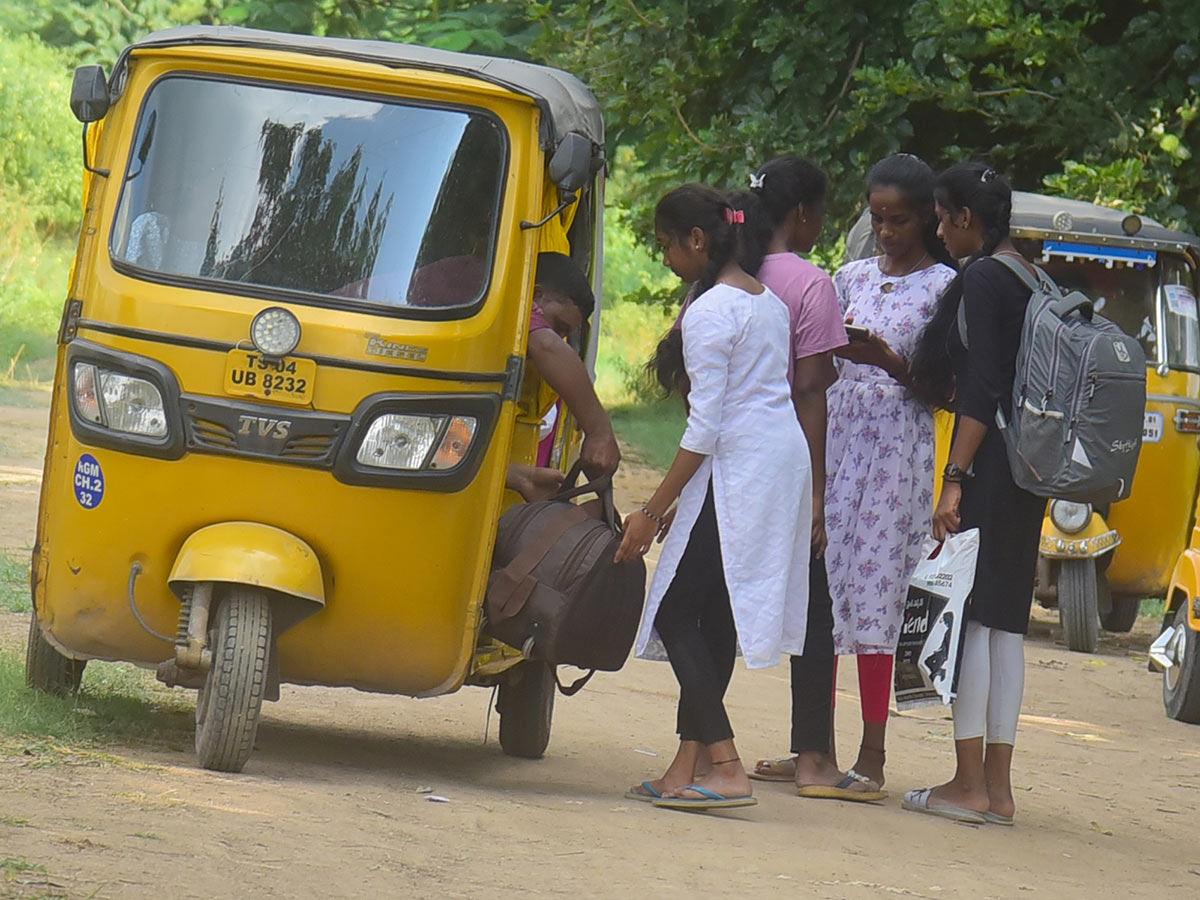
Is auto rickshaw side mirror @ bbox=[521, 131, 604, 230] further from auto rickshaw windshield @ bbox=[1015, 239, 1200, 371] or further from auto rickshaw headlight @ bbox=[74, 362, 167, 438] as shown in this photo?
auto rickshaw windshield @ bbox=[1015, 239, 1200, 371]

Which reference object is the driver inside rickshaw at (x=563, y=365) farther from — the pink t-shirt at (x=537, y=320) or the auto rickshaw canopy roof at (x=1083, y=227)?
the auto rickshaw canopy roof at (x=1083, y=227)

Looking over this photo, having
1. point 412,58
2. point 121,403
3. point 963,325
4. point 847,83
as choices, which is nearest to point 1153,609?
point 847,83

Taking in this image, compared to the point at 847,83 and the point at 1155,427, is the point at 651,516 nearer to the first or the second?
the point at 1155,427

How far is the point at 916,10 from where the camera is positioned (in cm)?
1349

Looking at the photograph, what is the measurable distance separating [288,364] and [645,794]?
165 centimetres

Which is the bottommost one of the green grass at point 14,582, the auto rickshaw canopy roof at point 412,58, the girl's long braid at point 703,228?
the green grass at point 14,582

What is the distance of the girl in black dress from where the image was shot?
18.9 ft

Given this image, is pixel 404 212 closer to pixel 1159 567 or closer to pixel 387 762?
pixel 387 762

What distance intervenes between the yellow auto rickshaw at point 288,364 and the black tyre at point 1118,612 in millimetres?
6678

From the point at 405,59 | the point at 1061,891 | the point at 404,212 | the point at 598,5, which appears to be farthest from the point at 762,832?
the point at 598,5

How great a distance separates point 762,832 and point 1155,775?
281 centimetres

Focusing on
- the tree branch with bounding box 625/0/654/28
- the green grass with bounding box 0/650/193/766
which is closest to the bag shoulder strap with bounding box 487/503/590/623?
the green grass with bounding box 0/650/193/766

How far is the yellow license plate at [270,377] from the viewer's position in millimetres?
5312

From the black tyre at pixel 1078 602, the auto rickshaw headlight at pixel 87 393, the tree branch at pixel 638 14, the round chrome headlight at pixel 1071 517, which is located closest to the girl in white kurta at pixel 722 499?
the auto rickshaw headlight at pixel 87 393
